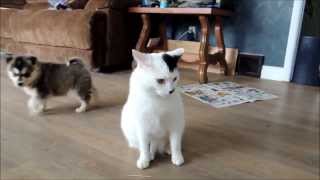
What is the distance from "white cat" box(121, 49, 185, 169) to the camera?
711 mm

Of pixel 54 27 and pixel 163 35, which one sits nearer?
pixel 54 27

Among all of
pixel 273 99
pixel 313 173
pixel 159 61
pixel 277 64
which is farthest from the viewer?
pixel 277 64

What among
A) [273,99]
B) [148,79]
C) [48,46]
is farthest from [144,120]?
A: [48,46]

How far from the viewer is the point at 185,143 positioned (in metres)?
0.99

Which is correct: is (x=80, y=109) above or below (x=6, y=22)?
below

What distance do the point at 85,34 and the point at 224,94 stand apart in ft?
3.25

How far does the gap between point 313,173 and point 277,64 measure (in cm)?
140

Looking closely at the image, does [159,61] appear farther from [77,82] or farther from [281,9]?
[281,9]

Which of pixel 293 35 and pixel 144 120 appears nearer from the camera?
pixel 144 120

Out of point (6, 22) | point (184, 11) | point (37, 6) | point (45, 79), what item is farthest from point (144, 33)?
point (37, 6)

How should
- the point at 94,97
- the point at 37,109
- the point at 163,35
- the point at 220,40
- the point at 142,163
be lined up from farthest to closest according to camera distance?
the point at 163,35, the point at 220,40, the point at 94,97, the point at 37,109, the point at 142,163

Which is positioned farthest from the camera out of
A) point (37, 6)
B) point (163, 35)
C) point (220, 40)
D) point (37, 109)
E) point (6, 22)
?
point (37, 6)

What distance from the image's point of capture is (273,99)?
1.58 meters

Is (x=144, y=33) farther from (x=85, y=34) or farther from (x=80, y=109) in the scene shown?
(x=80, y=109)
